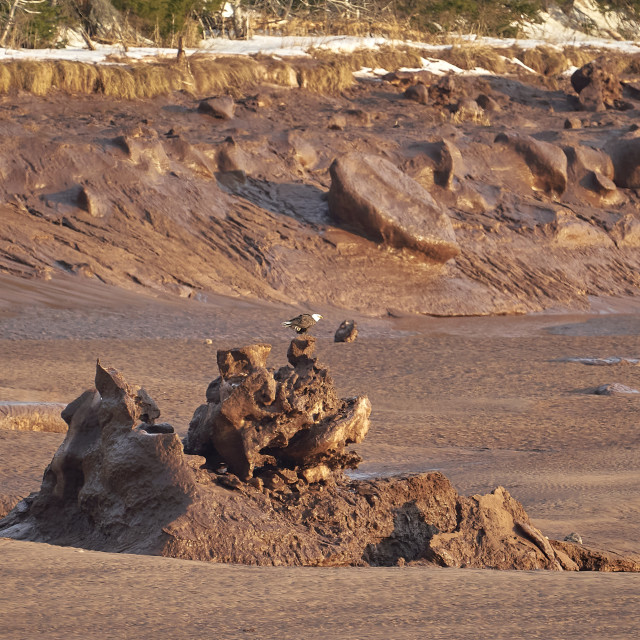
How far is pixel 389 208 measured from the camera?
1203 centimetres

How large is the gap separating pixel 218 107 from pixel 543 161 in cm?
435

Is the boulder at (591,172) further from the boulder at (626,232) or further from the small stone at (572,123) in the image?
the small stone at (572,123)

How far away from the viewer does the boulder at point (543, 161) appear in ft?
47.8

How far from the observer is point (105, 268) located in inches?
425

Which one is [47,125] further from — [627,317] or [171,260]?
[627,317]

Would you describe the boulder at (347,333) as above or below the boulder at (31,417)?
below

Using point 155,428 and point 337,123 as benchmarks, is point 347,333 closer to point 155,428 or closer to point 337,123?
point 337,123

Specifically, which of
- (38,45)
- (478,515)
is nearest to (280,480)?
(478,515)

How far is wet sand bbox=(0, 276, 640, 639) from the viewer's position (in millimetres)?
2613

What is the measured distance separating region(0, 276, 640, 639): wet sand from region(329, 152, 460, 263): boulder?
0.95m

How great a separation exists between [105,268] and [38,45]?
654 centimetres

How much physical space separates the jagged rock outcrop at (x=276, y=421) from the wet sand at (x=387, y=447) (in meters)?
0.59

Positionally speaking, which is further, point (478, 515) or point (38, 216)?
point (38, 216)

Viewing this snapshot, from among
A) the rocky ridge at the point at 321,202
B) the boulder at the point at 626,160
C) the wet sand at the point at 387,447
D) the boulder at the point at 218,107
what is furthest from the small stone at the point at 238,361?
the boulder at the point at 626,160
